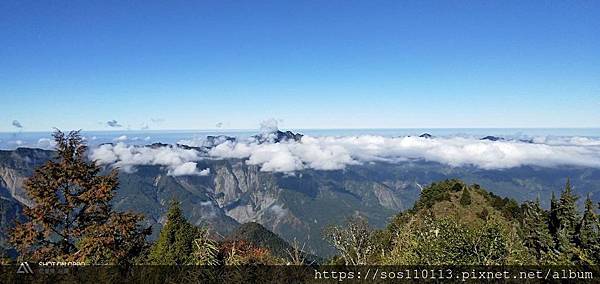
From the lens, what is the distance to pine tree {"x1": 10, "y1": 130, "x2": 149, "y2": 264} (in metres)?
23.1

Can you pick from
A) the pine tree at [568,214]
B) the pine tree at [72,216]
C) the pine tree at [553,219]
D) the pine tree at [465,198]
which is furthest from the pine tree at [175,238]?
the pine tree at [465,198]

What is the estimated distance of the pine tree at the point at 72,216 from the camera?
23.1 m

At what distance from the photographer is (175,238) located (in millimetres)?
31000

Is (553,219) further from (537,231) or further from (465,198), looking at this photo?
(465,198)

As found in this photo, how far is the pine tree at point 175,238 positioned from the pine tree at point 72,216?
340 cm

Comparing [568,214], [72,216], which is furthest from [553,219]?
[72,216]

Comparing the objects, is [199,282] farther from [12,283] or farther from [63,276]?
[12,283]

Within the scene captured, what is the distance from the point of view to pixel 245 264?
32.0 feet

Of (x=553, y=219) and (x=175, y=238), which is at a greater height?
(x=175, y=238)

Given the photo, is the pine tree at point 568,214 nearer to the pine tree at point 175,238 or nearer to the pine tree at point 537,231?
the pine tree at point 537,231

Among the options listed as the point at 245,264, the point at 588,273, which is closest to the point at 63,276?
the point at 245,264

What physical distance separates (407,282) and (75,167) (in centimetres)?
2048

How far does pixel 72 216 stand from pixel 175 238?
26.1ft

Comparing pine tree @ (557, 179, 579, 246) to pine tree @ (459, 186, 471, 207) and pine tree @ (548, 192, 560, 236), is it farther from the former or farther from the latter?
pine tree @ (459, 186, 471, 207)
